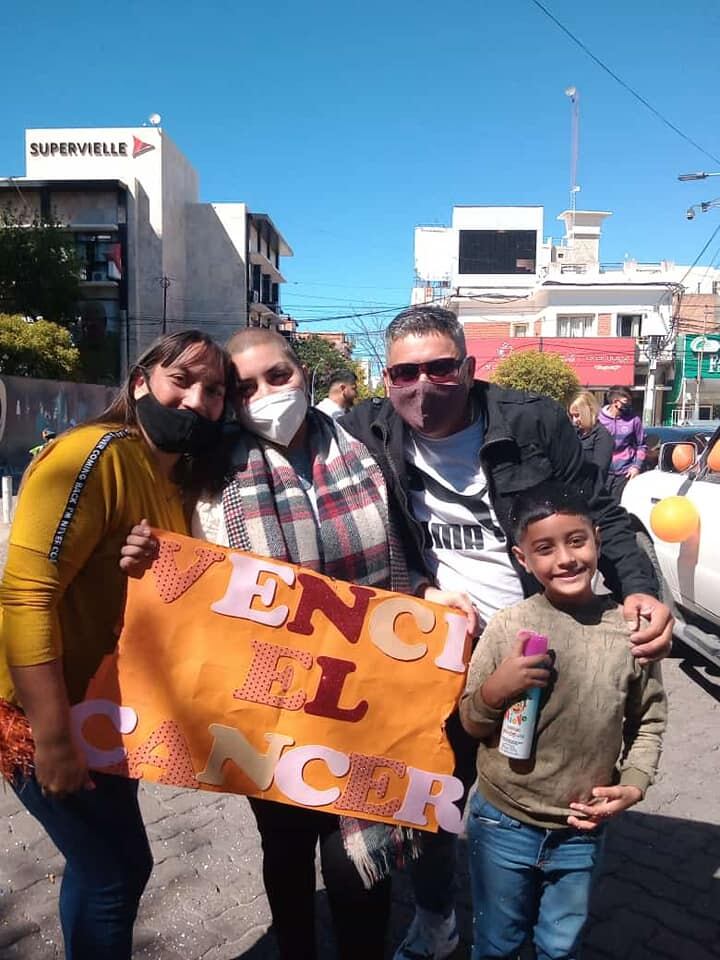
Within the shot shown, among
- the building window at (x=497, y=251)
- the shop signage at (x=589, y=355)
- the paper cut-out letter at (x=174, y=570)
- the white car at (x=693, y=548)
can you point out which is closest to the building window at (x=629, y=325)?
the shop signage at (x=589, y=355)

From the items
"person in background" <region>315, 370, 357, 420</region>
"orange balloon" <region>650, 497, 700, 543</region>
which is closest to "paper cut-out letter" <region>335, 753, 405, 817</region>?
"orange balloon" <region>650, 497, 700, 543</region>

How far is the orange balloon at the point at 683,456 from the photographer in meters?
5.91

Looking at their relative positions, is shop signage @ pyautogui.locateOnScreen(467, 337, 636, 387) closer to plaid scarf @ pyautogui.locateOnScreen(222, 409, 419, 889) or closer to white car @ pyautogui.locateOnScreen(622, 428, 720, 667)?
white car @ pyautogui.locateOnScreen(622, 428, 720, 667)

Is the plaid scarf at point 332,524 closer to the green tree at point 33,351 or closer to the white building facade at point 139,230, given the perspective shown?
the green tree at point 33,351

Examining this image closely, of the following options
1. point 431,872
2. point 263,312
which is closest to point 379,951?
point 431,872

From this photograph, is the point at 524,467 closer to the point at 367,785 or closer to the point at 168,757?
the point at 367,785

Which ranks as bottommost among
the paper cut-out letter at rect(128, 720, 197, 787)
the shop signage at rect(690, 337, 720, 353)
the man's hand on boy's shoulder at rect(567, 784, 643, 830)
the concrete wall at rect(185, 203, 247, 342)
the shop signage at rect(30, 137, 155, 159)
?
the man's hand on boy's shoulder at rect(567, 784, 643, 830)

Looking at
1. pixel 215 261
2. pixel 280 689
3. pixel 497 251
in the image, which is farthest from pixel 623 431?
pixel 497 251

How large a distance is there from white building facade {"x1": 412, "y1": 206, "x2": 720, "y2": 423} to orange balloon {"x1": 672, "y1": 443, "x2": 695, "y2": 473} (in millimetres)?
29530

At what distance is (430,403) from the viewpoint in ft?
7.45

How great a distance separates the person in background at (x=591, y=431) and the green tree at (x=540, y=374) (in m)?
30.6

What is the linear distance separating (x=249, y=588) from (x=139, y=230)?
151 ft

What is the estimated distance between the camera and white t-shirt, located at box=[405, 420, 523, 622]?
2.32 meters

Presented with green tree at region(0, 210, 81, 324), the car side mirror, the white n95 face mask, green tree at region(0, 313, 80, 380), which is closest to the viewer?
the white n95 face mask
